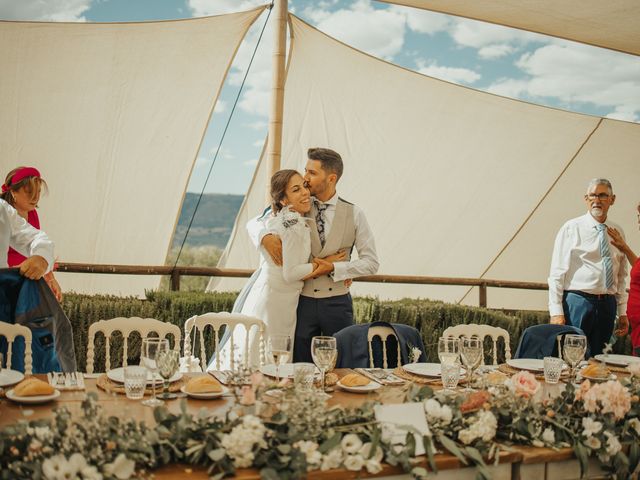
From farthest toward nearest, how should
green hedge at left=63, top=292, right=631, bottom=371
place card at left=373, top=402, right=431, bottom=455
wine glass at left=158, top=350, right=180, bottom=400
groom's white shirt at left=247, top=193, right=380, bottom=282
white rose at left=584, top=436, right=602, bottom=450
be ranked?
green hedge at left=63, top=292, right=631, bottom=371, groom's white shirt at left=247, top=193, right=380, bottom=282, wine glass at left=158, top=350, right=180, bottom=400, white rose at left=584, top=436, right=602, bottom=450, place card at left=373, top=402, right=431, bottom=455

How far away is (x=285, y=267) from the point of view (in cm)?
322

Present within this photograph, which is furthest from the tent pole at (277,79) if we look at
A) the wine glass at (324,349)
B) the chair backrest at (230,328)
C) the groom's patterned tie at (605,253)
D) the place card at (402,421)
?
the place card at (402,421)

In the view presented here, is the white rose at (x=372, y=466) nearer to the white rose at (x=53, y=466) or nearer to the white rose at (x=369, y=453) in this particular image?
the white rose at (x=369, y=453)

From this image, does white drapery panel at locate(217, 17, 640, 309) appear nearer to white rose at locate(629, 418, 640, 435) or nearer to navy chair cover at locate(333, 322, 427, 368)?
navy chair cover at locate(333, 322, 427, 368)

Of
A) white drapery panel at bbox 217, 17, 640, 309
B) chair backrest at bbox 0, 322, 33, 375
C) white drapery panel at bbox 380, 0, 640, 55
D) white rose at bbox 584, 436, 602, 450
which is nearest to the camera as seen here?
white rose at bbox 584, 436, 602, 450

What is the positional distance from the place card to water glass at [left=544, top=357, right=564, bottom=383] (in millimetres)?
928

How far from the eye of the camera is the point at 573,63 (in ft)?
170

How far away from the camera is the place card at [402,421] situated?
1.52m

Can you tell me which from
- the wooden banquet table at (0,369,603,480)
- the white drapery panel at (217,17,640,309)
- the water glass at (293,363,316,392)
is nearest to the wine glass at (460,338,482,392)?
the wooden banquet table at (0,369,603,480)

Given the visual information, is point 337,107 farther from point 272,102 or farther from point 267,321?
point 267,321

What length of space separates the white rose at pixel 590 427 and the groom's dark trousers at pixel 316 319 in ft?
5.68

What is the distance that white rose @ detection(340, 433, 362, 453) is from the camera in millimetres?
1438

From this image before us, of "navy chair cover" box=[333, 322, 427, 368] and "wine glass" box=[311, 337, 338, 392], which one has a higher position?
"wine glass" box=[311, 337, 338, 392]

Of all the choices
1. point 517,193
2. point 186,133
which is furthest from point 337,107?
point 517,193
